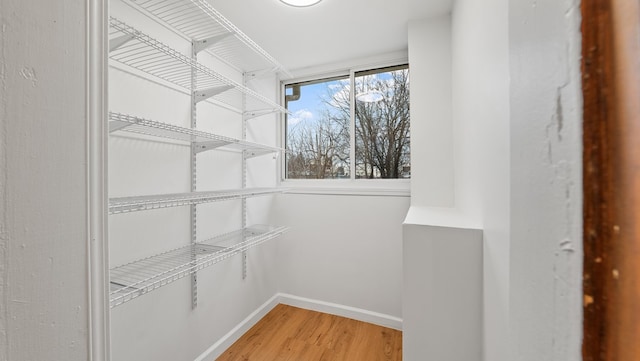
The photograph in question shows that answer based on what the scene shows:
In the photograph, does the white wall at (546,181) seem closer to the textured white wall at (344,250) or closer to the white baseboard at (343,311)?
the textured white wall at (344,250)

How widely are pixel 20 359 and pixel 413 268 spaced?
1.07 metres

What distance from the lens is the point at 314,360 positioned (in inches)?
62.9

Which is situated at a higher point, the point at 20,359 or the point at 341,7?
the point at 341,7

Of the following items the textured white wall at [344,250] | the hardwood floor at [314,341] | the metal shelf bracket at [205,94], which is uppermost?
the metal shelf bracket at [205,94]

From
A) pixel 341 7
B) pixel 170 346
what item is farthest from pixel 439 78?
pixel 170 346

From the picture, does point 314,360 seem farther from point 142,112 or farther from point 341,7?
point 341,7

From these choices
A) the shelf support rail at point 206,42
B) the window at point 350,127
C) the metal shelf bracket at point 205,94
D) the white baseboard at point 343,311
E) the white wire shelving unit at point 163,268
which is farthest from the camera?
the window at point 350,127

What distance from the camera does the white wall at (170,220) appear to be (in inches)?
45.1

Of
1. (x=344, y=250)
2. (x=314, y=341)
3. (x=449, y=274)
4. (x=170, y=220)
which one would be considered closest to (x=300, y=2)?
(x=170, y=220)

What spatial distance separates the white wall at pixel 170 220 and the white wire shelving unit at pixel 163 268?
0.13ft

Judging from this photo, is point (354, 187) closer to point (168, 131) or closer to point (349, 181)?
point (349, 181)

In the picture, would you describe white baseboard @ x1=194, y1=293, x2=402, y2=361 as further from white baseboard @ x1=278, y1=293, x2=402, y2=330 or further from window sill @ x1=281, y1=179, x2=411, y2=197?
window sill @ x1=281, y1=179, x2=411, y2=197

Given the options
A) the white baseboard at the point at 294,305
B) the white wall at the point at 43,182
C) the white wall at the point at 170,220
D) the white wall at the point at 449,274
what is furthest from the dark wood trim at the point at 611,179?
the white baseboard at the point at 294,305

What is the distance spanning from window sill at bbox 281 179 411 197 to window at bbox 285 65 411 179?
0.06m
